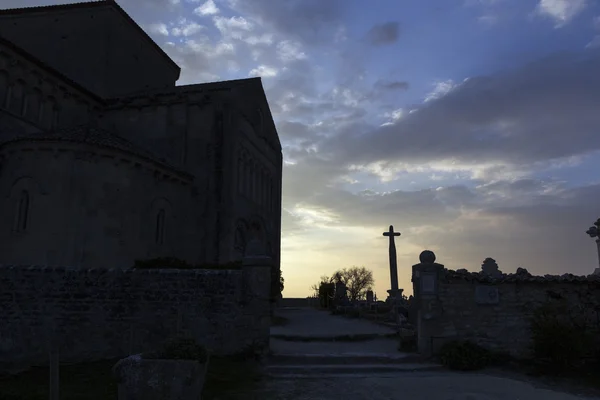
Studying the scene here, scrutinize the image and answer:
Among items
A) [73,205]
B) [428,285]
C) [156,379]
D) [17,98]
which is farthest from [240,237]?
[156,379]

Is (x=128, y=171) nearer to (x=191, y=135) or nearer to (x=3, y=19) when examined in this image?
(x=191, y=135)

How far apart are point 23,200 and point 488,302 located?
16754 millimetres

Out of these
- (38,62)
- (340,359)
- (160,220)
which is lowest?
(340,359)

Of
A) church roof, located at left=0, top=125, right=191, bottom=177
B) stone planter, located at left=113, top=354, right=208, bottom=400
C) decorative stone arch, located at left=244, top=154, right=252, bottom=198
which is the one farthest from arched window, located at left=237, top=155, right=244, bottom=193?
stone planter, located at left=113, top=354, right=208, bottom=400

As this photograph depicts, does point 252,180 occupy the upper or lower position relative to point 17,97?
lower

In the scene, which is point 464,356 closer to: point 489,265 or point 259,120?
point 489,265

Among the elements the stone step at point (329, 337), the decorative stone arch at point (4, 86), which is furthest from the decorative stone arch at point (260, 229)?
the decorative stone arch at point (4, 86)

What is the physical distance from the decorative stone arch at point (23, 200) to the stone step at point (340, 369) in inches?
464

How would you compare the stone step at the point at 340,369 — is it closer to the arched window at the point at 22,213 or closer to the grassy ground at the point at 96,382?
the grassy ground at the point at 96,382

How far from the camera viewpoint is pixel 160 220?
20547mm

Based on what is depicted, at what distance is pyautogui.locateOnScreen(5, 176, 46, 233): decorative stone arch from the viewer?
1755 centimetres

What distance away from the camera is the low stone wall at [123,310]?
1150 cm

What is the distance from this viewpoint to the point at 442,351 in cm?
1221

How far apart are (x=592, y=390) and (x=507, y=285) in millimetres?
3251
